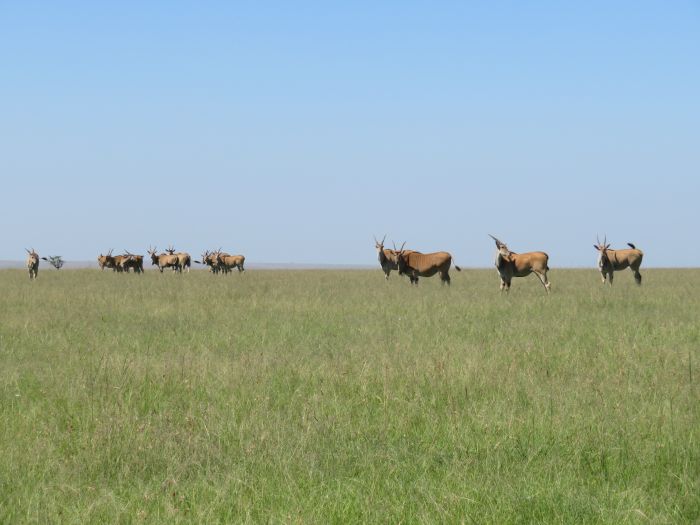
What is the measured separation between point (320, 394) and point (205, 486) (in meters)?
2.45

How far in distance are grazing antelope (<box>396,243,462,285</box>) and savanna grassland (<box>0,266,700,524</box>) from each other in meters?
15.3

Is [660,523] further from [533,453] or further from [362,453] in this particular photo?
[362,453]

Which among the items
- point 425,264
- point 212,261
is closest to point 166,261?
point 212,261

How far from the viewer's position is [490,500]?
4082 mm

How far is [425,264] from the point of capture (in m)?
26.6

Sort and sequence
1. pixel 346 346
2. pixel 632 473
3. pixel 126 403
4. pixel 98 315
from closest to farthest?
pixel 632 473, pixel 126 403, pixel 346 346, pixel 98 315

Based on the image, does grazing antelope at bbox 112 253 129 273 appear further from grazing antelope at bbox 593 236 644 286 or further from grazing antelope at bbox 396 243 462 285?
grazing antelope at bbox 593 236 644 286

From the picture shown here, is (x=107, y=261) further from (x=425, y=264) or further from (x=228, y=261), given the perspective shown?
(x=425, y=264)

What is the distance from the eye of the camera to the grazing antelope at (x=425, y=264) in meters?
26.3

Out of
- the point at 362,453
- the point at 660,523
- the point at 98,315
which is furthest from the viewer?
the point at 98,315

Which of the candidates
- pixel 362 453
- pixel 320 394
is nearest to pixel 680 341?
pixel 320 394

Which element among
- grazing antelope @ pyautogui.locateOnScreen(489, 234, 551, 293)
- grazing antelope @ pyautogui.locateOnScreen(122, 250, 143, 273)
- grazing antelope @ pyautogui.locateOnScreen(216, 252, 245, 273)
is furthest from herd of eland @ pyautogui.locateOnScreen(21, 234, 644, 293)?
grazing antelope @ pyautogui.locateOnScreen(216, 252, 245, 273)

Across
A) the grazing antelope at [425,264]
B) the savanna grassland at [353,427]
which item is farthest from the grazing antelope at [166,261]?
the savanna grassland at [353,427]

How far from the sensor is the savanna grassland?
4.12 m
